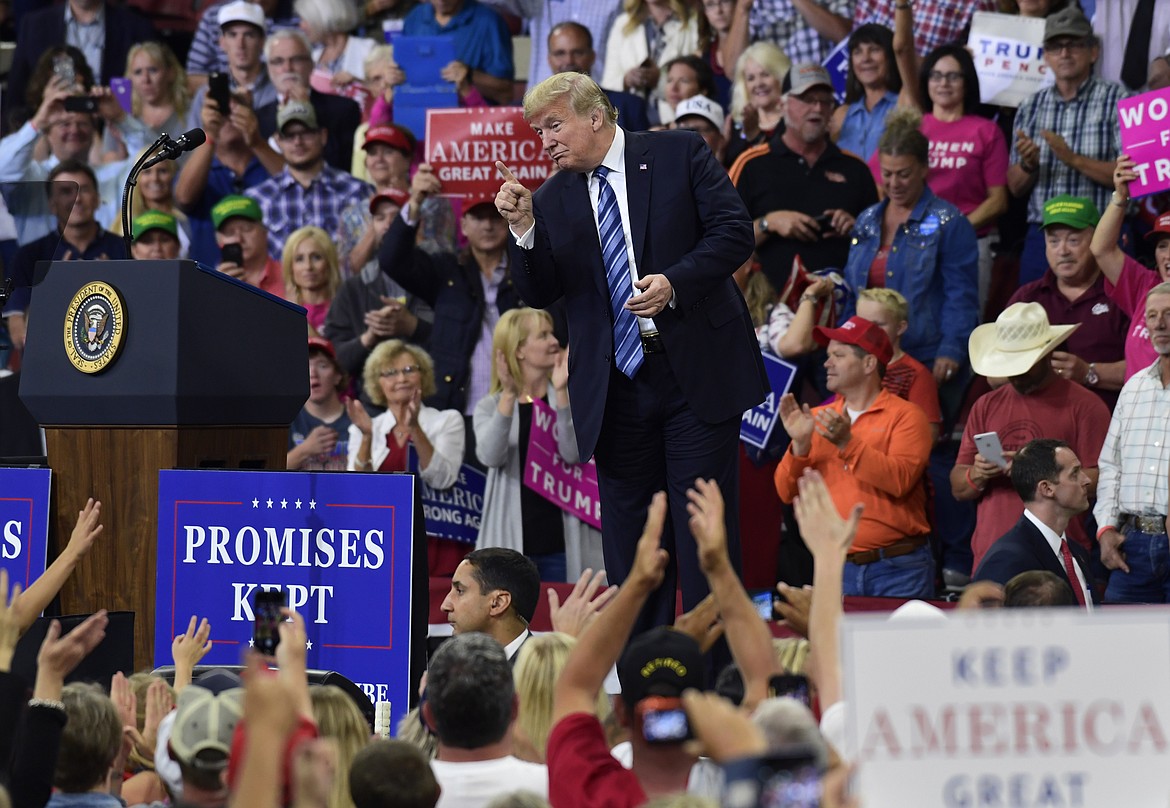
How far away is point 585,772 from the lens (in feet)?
10.0

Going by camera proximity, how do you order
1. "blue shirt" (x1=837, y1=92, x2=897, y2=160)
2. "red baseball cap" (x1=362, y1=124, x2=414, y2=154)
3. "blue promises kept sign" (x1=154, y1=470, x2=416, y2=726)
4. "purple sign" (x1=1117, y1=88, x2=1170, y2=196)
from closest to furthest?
"blue promises kept sign" (x1=154, y1=470, x2=416, y2=726)
"purple sign" (x1=1117, y1=88, x2=1170, y2=196)
"blue shirt" (x1=837, y1=92, x2=897, y2=160)
"red baseball cap" (x1=362, y1=124, x2=414, y2=154)

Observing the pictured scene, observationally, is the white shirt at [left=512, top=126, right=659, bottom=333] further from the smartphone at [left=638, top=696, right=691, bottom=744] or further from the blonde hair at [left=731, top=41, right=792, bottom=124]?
the blonde hair at [left=731, top=41, right=792, bottom=124]

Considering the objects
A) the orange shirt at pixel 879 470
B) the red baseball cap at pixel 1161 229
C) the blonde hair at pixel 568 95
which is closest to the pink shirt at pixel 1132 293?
the red baseball cap at pixel 1161 229

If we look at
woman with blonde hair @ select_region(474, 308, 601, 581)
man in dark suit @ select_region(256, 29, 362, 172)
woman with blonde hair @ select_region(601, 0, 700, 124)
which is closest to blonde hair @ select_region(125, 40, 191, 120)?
man in dark suit @ select_region(256, 29, 362, 172)

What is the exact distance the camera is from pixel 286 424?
5.50m

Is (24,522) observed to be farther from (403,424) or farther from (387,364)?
(387,364)

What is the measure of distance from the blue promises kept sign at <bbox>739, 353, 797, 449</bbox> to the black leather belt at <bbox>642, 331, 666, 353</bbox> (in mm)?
3177

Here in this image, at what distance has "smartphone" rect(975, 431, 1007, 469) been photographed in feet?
24.0

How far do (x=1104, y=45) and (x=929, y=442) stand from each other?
2.87 m

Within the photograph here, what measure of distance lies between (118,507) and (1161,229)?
15.9ft

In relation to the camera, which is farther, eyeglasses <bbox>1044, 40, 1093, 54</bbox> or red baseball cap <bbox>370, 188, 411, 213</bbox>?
red baseball cap <bbox>370, 188, 411, 213</bbox>

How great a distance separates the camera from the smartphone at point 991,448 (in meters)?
7.30

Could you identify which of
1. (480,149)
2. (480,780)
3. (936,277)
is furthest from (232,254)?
(480,780)

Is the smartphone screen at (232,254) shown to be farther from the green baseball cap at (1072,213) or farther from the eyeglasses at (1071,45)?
the eyeglasses at (1071,45)
